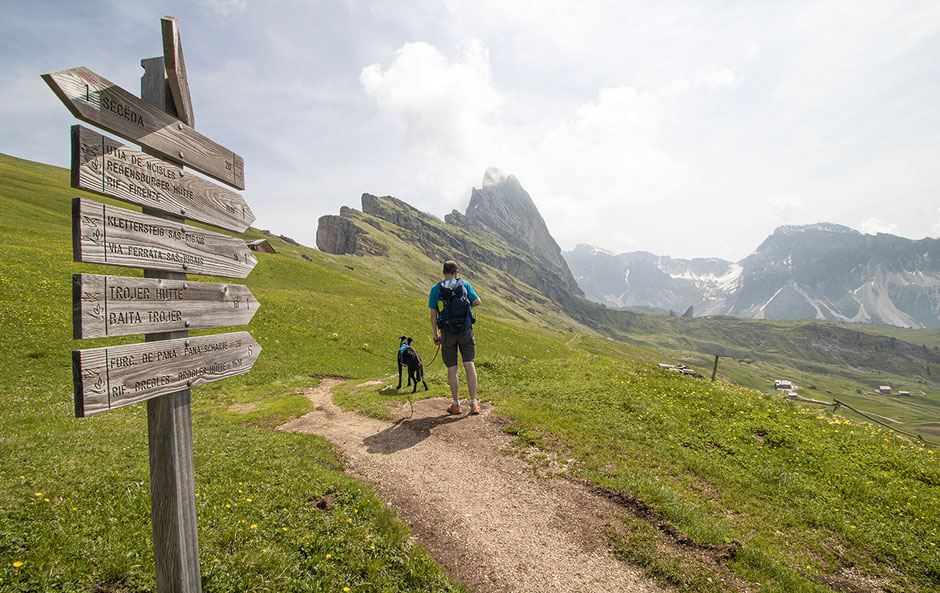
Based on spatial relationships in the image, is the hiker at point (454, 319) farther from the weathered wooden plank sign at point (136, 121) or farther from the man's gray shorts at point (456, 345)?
the weathered wooden plank sign at point (136, 121)

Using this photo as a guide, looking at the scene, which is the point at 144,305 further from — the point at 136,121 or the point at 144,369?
the point at 136,121

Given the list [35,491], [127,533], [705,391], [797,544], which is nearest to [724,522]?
[797,544]

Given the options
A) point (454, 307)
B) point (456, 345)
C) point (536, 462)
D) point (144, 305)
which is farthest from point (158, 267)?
point (456, 345)

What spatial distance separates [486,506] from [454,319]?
5717 millimetres

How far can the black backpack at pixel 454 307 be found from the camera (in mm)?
12484

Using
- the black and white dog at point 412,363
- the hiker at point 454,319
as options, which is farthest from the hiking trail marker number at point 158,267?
the black and white dog at point 412,363

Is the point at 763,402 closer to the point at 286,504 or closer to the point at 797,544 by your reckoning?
the point at 797,544

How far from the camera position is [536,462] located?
10242 mm

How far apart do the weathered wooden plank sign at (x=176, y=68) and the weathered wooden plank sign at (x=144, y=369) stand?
9.26ft

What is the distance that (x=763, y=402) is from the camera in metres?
14.5

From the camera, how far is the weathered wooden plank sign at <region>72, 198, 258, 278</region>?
3.51m

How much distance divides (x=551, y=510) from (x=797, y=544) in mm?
4815

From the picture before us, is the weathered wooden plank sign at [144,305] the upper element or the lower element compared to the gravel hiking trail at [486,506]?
upper

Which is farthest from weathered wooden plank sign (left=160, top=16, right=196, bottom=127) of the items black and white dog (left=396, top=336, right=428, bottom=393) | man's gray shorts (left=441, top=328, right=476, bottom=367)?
black and white dog (left=396, top=336, right=428, bottom=393)
